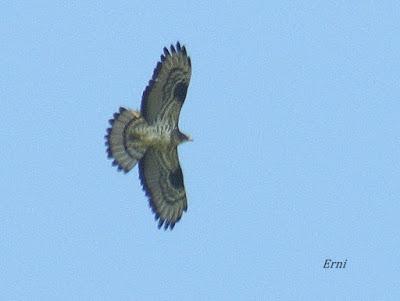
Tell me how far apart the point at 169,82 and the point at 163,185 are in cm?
168

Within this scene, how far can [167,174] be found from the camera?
25688 mm

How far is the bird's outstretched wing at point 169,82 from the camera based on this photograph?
24.8 meters

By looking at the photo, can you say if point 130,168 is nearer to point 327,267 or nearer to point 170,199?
point 170,199

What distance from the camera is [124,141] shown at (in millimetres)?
25344

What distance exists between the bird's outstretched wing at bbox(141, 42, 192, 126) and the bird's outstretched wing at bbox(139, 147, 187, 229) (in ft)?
3.11

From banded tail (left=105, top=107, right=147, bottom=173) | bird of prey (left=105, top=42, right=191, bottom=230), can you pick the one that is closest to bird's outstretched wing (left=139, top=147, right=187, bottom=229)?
bird of prey (left=105, top=42, right=191, bottom=230)

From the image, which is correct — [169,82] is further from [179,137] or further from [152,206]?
[152,206]

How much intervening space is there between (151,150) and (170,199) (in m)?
0.75

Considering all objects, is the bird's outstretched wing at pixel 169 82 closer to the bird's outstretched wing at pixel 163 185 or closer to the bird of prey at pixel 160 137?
the bird of prey at pixel 160 137

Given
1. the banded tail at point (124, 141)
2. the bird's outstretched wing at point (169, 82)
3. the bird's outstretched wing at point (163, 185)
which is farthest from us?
the bird's outstretched wing at point (163, 185)

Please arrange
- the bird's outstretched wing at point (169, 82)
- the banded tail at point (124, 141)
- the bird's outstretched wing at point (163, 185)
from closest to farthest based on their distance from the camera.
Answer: the bird's outstretched wing at point (169, 82), the banded tail at point (124, 141), the bird's outstretched wing at point (163, 185)

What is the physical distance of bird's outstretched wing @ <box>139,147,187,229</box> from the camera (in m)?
25.6

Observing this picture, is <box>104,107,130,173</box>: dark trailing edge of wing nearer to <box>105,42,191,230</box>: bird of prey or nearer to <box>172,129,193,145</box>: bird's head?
<box>105,42,191,230</box>: bird of prey

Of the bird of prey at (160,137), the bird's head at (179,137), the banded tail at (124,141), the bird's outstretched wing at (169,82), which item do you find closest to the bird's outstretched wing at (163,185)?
the bird of prey at (160,137)
